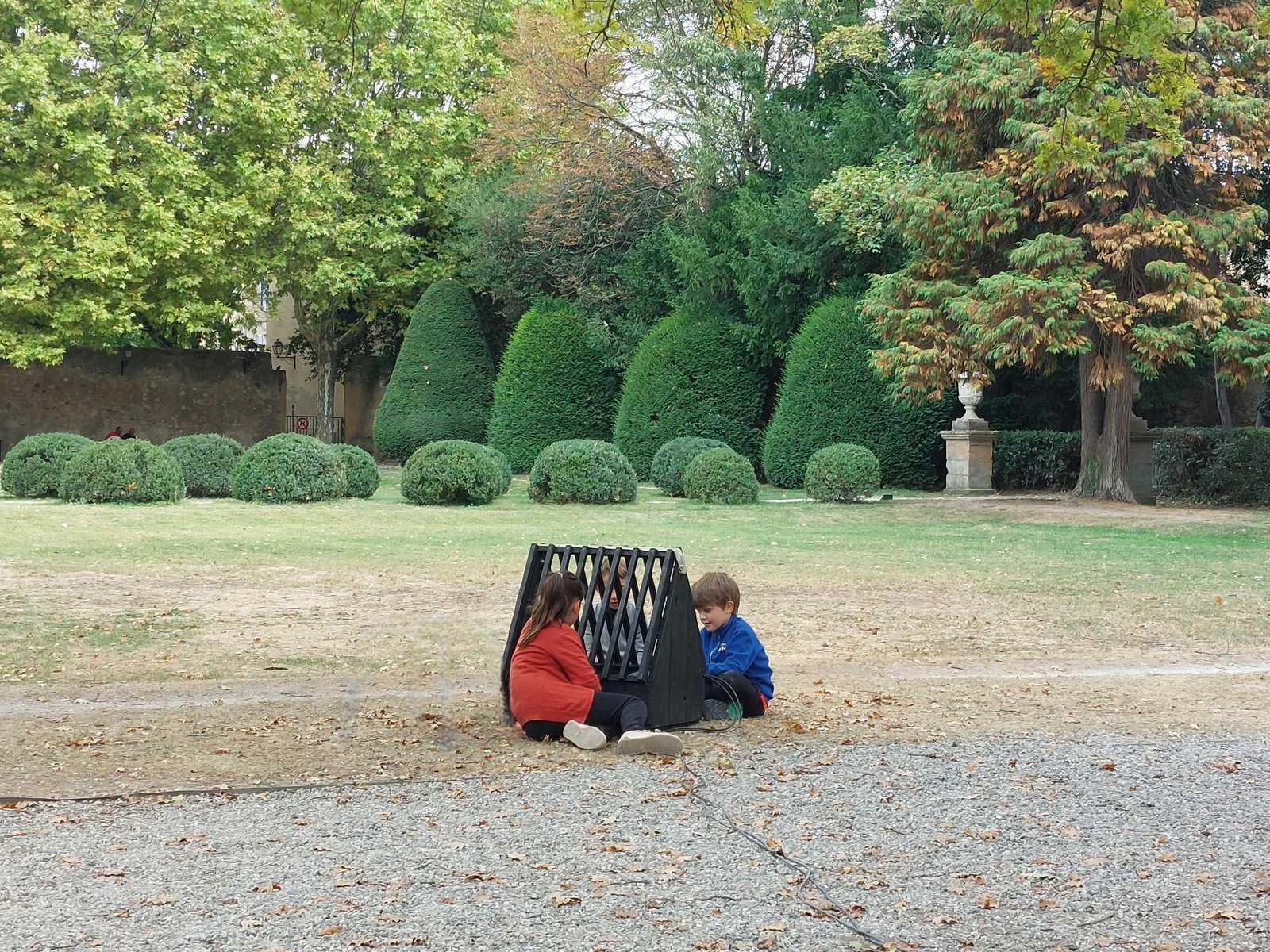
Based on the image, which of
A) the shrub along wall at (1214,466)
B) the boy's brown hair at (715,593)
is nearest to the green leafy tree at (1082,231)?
the shrub along wall at (1214,466)

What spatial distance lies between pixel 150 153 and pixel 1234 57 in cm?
2180

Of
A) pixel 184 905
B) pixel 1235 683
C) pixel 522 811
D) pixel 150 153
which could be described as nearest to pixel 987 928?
pixel 522 811

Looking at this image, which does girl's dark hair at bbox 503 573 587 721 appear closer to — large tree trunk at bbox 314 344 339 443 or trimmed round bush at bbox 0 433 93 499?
trimmed round bush at bbox 0 433 93 499

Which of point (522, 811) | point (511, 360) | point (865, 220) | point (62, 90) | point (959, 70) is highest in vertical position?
point (62, 90)

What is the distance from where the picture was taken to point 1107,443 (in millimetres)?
20156

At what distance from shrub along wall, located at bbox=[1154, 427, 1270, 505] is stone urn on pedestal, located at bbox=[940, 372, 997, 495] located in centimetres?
296

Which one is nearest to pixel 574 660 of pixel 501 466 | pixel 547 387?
pixel 501 466

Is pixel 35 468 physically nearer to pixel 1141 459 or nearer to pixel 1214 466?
pixel 1214 466

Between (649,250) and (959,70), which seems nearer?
(959,70)

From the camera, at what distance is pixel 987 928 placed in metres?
3.48

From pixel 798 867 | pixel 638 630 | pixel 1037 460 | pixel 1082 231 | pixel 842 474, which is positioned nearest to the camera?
pixel 798 867

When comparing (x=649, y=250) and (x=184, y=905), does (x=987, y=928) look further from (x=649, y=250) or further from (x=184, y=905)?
(x=649, y=250)

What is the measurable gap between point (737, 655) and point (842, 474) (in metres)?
14.2

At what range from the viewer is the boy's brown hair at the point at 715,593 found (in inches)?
245
